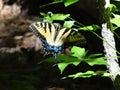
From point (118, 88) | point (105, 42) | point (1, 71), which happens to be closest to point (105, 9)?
point (105, 42)

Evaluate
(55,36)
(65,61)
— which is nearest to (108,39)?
(65,61)

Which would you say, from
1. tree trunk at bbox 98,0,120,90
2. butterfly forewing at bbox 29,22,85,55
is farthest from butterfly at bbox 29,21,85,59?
tree trunk at bbox 98,0,120,90

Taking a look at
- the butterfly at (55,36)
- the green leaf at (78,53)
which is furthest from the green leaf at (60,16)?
the green leaf at (78,53)

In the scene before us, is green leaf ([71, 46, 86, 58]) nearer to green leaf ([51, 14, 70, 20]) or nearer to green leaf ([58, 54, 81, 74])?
green leaf ([58, 54, 81, 74])

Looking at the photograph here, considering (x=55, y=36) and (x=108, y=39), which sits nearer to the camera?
(x=108, y=39)

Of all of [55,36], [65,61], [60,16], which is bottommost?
[65,61]

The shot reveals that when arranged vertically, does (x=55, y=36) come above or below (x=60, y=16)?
below

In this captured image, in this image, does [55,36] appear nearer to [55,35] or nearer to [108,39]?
[55,35]

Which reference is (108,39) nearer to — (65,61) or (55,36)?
(65,61)

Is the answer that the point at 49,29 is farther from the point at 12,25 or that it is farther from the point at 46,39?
the point at 12,25
